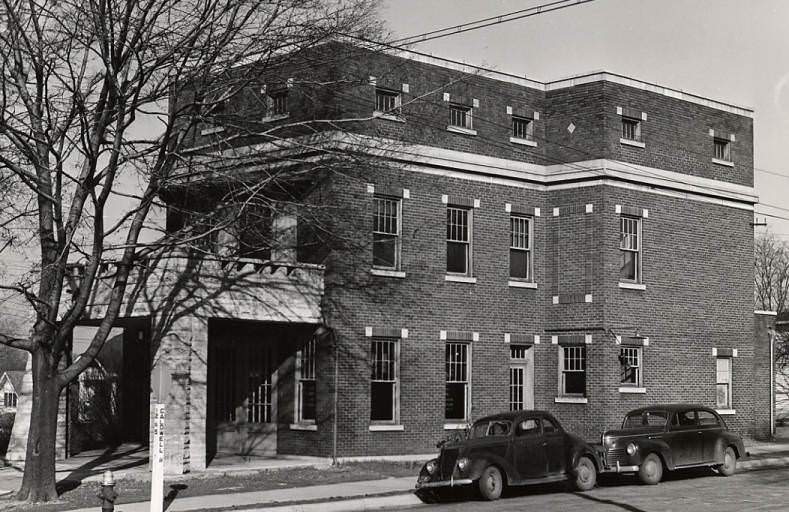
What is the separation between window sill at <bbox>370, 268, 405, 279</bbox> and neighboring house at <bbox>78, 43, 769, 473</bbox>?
0.05 meters

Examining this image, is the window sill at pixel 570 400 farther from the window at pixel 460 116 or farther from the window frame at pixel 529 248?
the window at pixel 460 116

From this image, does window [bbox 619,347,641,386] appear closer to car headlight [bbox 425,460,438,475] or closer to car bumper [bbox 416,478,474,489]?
car headlight [bbox 425,460,438,475]

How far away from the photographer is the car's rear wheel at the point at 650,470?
931 inches

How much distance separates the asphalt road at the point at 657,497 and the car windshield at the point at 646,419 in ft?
4.12

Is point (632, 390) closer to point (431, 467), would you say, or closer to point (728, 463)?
point (728, 463)

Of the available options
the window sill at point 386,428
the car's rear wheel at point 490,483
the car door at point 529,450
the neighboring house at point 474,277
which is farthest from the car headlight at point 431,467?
the window sill at point 386,428

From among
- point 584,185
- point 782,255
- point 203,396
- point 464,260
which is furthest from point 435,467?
point 782,255

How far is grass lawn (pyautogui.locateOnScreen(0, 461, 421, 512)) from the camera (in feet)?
64.7

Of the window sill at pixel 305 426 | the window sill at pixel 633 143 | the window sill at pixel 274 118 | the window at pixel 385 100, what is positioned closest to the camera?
the window sill at pixel 305 426

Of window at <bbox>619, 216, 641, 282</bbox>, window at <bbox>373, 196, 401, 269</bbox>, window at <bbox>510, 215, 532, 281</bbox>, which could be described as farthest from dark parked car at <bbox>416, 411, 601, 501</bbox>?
window at <bbox>619, 216, 641, 282</bbox>

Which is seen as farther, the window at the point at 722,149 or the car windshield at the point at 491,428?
the window at the point at 722,149

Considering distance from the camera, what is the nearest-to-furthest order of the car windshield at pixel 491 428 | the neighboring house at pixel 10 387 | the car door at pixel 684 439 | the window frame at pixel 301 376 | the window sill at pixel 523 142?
1. the car windshield at pixel 491 428
2. the car door at pixel 684 439
3. the window frame at pixel 301 376
4. the window sill at pixel 523 142
5. the neighboring house at pixel 10 387

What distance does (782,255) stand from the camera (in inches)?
3548

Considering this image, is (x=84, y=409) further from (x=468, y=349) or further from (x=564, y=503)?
(x=564, y=503)
